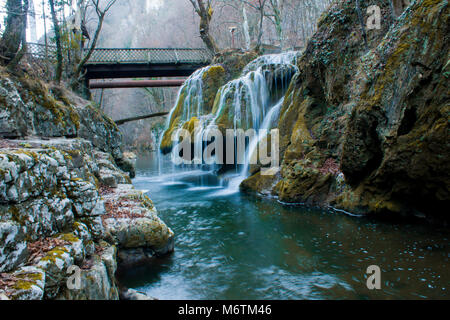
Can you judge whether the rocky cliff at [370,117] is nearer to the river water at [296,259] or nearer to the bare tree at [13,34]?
the river water at [296,259]

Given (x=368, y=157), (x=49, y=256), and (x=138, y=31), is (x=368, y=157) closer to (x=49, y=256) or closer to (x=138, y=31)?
(x=49, y=256)

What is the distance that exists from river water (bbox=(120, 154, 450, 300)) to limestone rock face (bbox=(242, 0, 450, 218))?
83 cm

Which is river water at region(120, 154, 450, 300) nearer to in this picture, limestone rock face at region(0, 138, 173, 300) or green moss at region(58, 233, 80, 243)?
limestone rock face at region(0, 138, 173, 300)

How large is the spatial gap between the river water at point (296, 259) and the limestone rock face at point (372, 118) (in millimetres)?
829

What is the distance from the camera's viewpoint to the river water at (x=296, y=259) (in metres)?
4.03

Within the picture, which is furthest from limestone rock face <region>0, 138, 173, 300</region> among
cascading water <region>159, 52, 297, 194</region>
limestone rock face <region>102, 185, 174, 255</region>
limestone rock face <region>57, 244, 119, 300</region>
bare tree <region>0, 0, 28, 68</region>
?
cascading water <region>159, 52, 297, 194</region>

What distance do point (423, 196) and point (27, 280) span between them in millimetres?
6872

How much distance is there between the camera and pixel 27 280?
2.42m

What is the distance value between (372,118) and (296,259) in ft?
12.3

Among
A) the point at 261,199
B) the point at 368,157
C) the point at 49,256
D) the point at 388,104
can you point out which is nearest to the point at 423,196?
the point at 368,157

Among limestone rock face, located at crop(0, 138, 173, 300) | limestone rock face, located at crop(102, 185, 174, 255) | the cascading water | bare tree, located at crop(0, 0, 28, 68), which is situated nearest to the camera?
limestone rock face, located at crop(0, 138, 173, 300)

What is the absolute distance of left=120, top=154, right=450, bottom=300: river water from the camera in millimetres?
4031

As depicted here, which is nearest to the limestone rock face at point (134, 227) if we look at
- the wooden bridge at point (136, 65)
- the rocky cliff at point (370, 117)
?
the rocky cliff at point (370, 117)

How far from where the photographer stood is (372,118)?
21.1 ft
